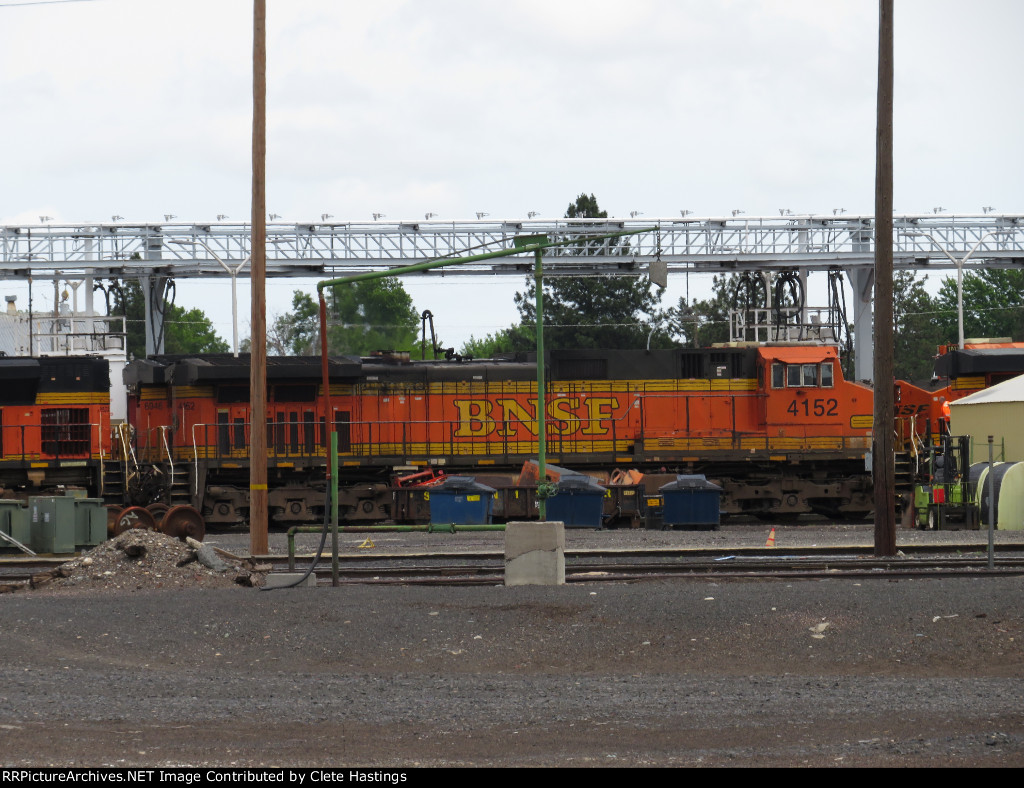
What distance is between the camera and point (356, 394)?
2617 centimetres

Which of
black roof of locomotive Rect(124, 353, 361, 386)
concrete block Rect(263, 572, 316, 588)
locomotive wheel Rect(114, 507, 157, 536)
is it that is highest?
black roof of locomotive Rect(124, 353, 361, 386)

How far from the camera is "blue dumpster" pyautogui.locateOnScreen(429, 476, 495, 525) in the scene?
24156 mm

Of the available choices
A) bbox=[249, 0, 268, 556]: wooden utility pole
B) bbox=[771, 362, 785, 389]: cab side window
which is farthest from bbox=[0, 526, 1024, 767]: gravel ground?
bbox=[771, 362, 785, 389]: cab side window

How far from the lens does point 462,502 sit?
79.4 ft

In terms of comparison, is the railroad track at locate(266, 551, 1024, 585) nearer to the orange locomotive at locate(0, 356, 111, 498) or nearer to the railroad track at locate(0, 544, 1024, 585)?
the railroad track at locate(0, 544, 1024, 585)

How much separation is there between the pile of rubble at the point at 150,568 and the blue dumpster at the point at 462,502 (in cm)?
841

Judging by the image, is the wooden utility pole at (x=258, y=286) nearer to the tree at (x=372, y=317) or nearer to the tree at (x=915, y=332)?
the tree at (x=372, y=317)

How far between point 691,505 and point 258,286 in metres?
10.2

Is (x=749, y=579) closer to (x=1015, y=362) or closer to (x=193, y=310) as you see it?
(x=1015, y=362)

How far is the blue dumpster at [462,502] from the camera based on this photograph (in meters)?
24.2

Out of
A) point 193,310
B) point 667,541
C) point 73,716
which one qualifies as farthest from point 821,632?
point 193,310

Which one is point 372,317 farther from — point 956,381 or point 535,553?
point 535,553

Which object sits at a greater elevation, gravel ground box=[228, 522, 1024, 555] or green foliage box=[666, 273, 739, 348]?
green foliage box=[666, 273, 739, 348]

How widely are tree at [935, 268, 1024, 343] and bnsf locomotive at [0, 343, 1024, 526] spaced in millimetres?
61287
